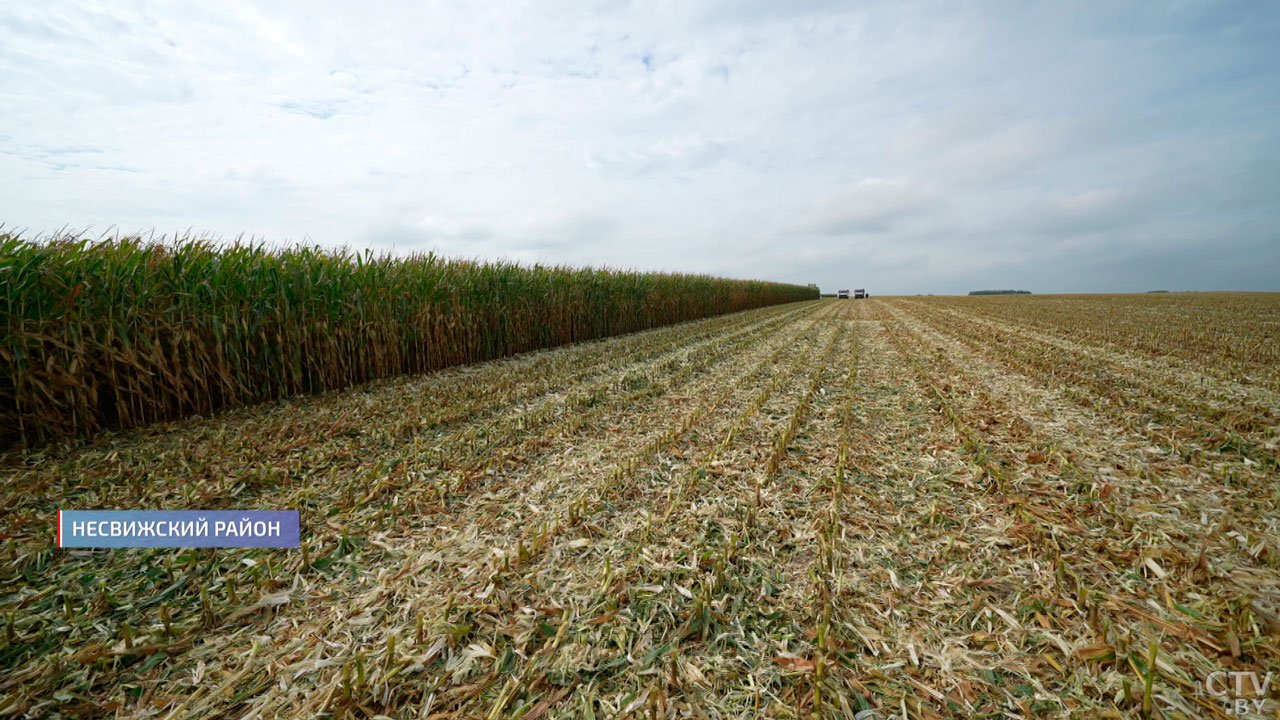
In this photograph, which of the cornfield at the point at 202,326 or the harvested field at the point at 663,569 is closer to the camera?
the harvested field at the point at 663,569

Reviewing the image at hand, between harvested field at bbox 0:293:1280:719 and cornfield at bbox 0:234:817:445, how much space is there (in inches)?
22.0

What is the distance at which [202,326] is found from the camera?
631cm

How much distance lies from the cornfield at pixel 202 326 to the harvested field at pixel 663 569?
1.84 feet

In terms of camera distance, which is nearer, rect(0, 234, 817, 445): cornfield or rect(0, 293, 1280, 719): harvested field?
rect(0, 293, 1280, 719): harvested field

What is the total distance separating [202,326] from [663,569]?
718 cm

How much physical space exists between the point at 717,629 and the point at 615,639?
58 centimetres

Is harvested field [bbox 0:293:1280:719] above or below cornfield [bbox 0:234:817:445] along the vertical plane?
below

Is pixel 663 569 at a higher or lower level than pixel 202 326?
lower

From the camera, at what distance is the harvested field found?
7.31 ft

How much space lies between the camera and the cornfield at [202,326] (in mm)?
5035

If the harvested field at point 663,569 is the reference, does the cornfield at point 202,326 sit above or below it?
above

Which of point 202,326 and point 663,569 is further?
point 202,326

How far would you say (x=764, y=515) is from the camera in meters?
3.79

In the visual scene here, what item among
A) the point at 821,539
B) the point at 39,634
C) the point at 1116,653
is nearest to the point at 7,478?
the point at 39,634
